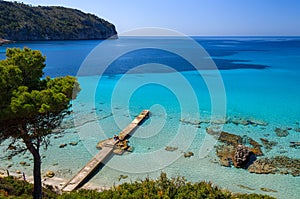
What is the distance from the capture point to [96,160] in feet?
46.5

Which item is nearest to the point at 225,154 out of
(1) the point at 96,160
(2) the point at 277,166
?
(2) the point at 277,166

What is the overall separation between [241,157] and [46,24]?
416 feet

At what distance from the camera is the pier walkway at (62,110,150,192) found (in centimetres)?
1179

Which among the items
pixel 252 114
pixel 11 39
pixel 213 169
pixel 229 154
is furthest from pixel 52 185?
pixel 11 39

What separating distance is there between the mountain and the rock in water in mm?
103194

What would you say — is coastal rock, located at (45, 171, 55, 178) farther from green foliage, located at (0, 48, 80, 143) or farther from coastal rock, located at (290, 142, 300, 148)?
coastal rock, located at (290, 142, 300, 148)

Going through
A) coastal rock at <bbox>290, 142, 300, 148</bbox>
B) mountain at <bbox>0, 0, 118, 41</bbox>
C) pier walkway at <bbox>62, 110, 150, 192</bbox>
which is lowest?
pier walkway at <bbox>62, 110, 150, 192</bbox>

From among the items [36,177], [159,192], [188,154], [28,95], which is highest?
[28,95]

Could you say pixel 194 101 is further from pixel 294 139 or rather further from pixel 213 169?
pixel 213 169

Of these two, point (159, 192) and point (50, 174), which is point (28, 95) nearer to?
point (159, 192)

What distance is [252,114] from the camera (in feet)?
75.2

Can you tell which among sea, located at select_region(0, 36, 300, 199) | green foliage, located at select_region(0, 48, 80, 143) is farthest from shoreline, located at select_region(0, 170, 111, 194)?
green foliage, located at select_region(0, 48, 80, 143)

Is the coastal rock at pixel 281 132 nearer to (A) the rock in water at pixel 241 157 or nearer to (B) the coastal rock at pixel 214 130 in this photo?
(B) the coastal rock at pixel 214 130

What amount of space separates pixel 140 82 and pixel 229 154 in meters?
24.6
